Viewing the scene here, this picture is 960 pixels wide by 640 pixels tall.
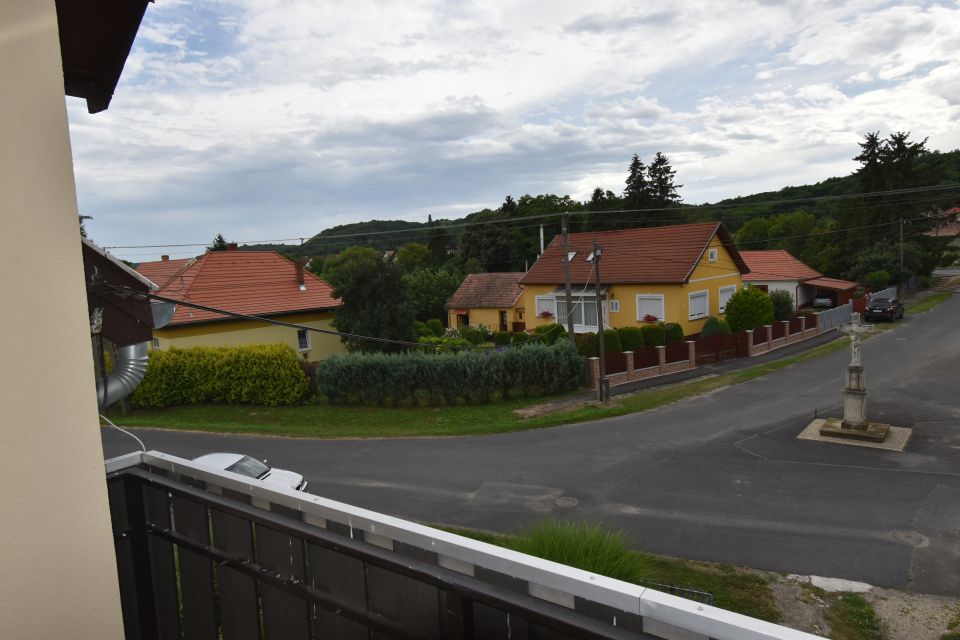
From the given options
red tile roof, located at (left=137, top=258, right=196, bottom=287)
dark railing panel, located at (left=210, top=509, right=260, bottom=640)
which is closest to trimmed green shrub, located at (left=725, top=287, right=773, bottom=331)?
red tile roof, located at (left=137, top=258, right=196, bottom=287)

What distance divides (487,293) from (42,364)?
38.9 m

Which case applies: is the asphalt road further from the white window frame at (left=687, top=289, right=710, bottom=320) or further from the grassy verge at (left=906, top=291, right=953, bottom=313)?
the grassy verge at (left=906, top=291, right=953, bottom=313)

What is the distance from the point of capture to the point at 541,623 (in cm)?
153

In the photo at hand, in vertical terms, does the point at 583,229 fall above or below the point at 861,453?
above

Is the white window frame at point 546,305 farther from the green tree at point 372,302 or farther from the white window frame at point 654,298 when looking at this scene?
the green tree at point 372,302

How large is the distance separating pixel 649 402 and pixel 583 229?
4389cm

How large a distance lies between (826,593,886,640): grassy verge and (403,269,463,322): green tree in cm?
3717

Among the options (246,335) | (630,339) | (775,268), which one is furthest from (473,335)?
(775,268)

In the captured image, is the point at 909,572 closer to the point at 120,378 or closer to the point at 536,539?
the point at 536,539

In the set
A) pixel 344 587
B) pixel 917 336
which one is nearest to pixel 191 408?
pixel 344 587

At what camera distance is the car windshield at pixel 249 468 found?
33.6 feet

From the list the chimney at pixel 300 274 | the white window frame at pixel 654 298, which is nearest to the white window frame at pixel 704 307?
the white window frame at pixel 654 298

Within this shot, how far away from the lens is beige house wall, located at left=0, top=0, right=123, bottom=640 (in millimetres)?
1518

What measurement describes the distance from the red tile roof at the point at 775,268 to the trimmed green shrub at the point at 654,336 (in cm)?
1736
